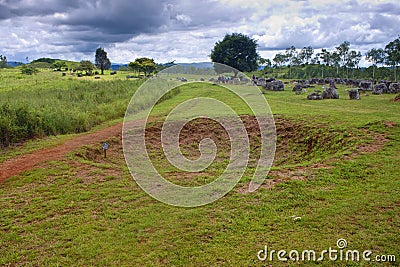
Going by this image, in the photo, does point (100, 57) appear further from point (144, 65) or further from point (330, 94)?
point (330, 94)

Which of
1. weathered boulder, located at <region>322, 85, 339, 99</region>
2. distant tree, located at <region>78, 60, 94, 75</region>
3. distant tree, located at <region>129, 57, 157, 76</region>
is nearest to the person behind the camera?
weathered boulder, located at <region>322, 85, 339, 99</region>

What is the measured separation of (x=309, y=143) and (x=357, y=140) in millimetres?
1626

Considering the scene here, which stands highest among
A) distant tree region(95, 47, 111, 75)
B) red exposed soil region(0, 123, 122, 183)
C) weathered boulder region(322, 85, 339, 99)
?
distant tree region(95, 47, 111, 75)

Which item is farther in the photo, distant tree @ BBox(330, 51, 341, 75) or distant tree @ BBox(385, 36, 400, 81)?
distant tree @ BBox(330, 51, 341, 75)

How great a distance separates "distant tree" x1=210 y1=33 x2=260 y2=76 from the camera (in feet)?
139

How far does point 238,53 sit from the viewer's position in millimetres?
42781

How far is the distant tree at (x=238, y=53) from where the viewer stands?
42344 millimetres

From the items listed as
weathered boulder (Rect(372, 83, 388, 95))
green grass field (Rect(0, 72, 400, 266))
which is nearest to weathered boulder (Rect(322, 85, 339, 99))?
weathered boulder (Rect(372, 83, 388, 95))

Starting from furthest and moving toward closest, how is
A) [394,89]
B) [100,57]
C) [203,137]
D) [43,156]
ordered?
[100,57] < [394,89] < [203,137] < [43,156]

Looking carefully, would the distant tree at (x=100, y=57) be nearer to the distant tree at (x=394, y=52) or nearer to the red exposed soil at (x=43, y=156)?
the distant tree at (x=394, y=52)

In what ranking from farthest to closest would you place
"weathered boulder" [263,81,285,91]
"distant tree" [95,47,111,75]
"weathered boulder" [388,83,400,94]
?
"distant tree" [95,47,111,75]
"weathered boulder" [263,81,285,91]
"weathered boulder" [388,83,400,94]

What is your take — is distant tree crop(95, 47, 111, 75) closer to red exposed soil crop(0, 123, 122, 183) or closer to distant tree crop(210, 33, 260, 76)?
distant tree crop(210, 33, 260, 76)

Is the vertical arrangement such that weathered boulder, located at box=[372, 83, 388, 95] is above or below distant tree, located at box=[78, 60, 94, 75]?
below

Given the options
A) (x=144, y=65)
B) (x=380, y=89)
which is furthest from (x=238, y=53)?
(x=380, y=89)
